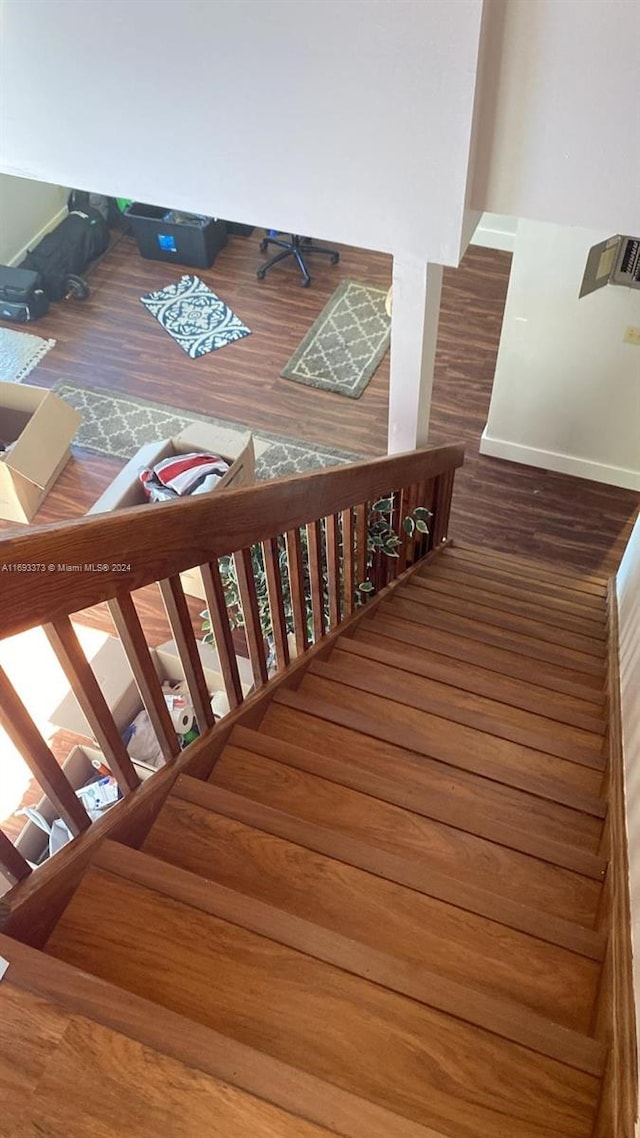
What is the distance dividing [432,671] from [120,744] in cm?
126

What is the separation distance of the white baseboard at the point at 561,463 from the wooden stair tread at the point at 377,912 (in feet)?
11.0

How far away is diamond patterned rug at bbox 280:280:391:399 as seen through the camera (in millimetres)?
5012

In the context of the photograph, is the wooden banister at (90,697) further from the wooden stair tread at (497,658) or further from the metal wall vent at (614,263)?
the metal wall vent at (614,263)

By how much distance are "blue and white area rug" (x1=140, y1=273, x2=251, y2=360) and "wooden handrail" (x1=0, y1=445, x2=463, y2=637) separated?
355 centimetres

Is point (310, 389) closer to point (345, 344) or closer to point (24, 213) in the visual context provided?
point (345, 344)

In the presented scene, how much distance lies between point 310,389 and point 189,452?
3.89 feet

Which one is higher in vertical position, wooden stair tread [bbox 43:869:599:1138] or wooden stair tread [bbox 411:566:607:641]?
wooden stair tread [bbox 43:869:599:1138]

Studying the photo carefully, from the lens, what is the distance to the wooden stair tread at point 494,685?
2.32 m

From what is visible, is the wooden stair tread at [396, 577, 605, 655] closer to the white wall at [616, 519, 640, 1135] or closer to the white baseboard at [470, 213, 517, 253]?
the white wall at [616, 519, 640, 1135]

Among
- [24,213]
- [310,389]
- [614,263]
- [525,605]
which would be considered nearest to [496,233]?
[310,389]

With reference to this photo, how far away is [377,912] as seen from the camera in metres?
1.47

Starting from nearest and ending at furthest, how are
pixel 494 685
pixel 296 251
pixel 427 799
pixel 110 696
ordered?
1. pixel 427 799
2. pixel 494 685
3. pixel 110 696
4. pixel 296 251

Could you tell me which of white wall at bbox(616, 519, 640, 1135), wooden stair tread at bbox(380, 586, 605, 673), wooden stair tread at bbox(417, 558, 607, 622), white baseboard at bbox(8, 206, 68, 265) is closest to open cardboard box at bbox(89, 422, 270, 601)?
wooden stair tread at bbox(417, 558, 607, 622)

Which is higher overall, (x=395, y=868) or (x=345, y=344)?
(x=395, y=868)
